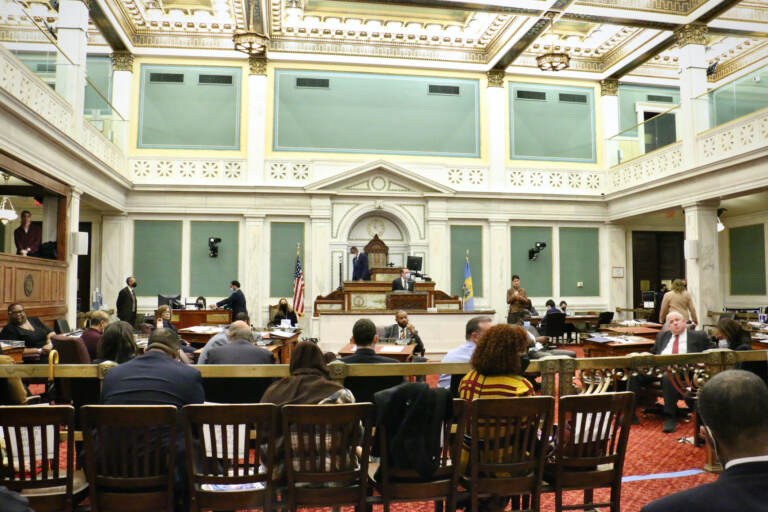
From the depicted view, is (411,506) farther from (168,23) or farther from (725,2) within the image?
(168,23)

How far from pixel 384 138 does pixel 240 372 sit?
37.1 ft

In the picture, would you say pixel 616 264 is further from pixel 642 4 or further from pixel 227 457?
pixel 227 457

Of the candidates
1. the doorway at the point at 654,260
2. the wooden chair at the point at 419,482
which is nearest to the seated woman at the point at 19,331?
the wooden chair at the point at 419,482

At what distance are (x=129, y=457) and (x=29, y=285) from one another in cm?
684

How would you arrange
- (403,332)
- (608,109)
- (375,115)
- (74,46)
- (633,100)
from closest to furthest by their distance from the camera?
(403,332)
(74,46)
(375,115)
(608,109)
(633,100)

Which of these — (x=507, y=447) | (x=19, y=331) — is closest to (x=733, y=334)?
(x=507, y=447)

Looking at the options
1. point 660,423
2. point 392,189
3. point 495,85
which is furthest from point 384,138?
point 660,423

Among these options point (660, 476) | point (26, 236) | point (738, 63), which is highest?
point (738, 63)

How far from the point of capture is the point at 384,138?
44.7 feet

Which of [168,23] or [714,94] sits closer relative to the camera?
[714,94]

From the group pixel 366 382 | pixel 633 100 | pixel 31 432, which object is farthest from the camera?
pixel 633 100

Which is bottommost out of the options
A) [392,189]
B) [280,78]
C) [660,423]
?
[660,423]

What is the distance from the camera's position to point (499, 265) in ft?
44.9

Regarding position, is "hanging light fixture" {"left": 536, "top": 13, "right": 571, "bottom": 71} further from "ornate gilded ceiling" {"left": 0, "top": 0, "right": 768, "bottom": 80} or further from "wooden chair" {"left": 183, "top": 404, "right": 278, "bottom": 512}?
"wooden chair" {"left": 183, "top": 404, "right": 278, "bottom": 512}
